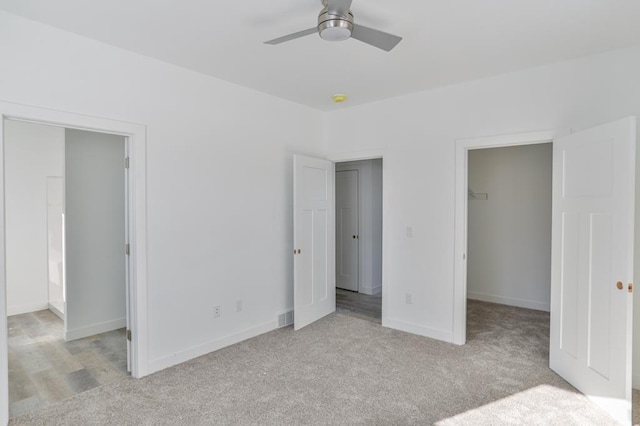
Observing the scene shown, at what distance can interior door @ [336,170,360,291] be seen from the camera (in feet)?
18.8

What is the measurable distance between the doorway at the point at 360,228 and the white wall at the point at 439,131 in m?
1.24

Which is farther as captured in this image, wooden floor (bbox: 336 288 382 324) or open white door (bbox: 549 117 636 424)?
wooden floor (bbox: 336 288 382 324)

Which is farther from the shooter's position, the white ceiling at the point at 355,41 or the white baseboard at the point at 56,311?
the white baseboard at the point at 56,311

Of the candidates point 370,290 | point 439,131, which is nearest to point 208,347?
point 370,290

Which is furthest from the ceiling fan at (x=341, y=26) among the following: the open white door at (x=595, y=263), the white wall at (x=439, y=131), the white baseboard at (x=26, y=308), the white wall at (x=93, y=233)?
the white baseboard at (x=26, y=308)

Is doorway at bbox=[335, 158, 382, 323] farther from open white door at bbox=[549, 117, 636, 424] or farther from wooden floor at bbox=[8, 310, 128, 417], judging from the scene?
wooden floor at bbox=[8, 310, 128, 417]

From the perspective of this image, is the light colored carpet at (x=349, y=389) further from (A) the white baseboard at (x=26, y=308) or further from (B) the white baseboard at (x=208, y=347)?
(A) the white baseboard at (x=26, y=308)

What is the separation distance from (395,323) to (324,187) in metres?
1.80

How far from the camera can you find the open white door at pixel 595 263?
223 cm

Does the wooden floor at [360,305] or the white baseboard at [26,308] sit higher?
the white baseboard at [26,308]

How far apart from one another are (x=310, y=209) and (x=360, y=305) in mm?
1698

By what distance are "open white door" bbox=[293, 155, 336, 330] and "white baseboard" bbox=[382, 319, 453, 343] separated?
0.85 metres

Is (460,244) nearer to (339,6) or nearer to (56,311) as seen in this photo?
(339,6)

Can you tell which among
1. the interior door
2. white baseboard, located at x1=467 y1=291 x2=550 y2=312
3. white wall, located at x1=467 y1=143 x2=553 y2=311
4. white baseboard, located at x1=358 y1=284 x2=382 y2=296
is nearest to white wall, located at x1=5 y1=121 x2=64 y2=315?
the interior door
